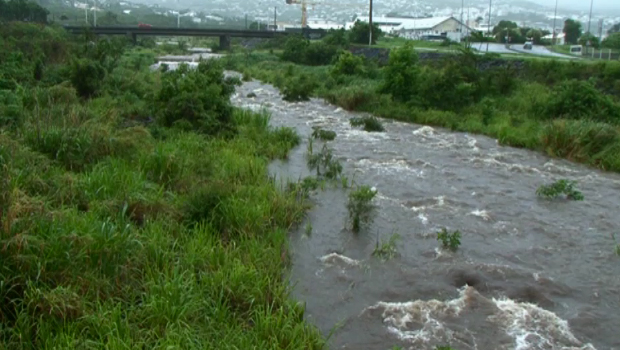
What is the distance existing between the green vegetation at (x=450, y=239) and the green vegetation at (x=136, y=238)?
2822 mm

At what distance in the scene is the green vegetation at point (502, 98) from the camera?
18.5 metres

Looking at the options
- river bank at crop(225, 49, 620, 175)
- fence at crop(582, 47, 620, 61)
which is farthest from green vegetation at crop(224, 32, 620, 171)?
fence at crop(582, 47, 620, 61)

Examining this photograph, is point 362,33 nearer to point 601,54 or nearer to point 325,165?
point 601,54

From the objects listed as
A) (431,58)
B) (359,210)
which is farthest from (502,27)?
(359,210)

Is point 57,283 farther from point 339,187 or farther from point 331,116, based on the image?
point 331,116

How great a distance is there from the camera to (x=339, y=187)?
14.2 meters

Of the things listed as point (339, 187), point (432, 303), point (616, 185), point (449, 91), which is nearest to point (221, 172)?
point (339, 187)

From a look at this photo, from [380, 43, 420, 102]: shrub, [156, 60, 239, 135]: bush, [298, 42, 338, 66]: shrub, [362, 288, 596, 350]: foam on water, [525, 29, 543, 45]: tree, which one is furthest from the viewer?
[525, 29, 543, 45]: tree

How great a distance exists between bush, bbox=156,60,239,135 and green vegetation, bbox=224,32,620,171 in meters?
9.16

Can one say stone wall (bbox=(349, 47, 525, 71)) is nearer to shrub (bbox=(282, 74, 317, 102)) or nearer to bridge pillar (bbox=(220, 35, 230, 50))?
shrub (bbox=(282, 74, 317, 102))

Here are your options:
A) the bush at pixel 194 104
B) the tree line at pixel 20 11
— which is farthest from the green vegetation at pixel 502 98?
the tree line at pixel 20 11

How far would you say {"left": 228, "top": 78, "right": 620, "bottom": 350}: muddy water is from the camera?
25.5 feet

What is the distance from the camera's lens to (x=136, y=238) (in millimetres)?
8234

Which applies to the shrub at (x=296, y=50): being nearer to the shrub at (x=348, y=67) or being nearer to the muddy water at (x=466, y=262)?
the shrub at (x=348, y=67)
